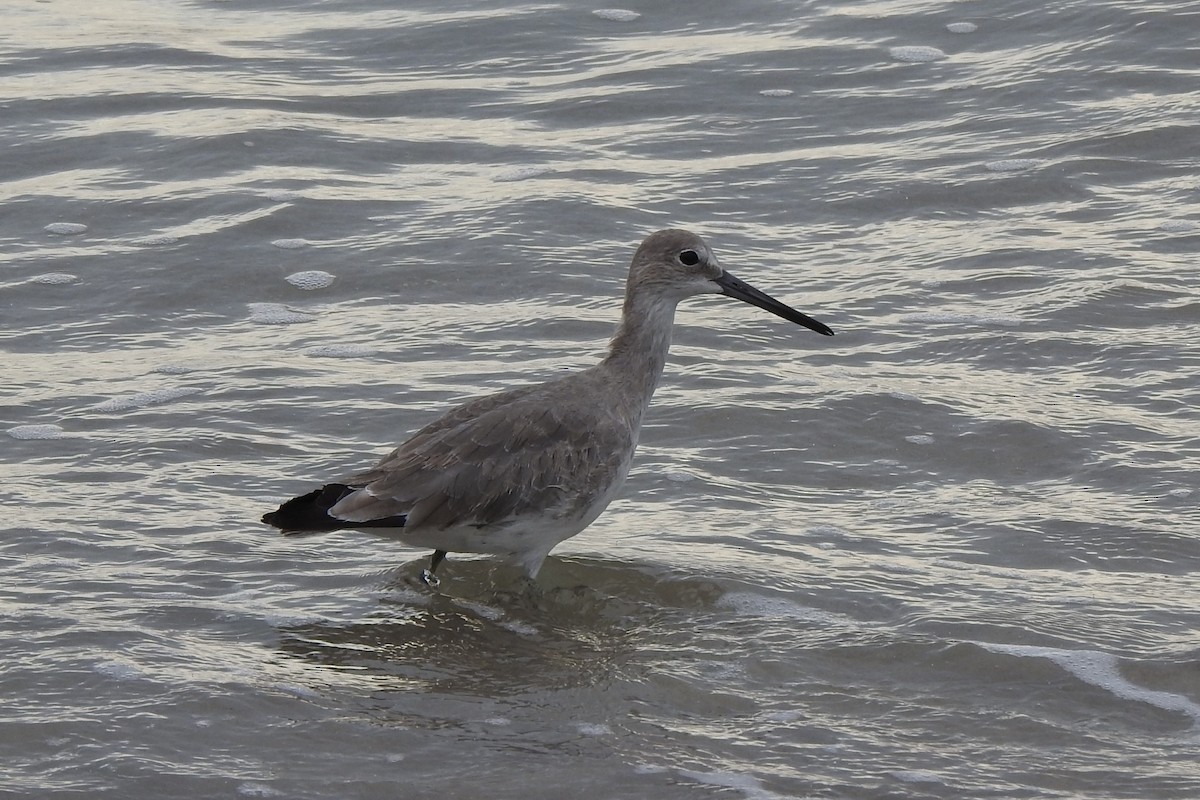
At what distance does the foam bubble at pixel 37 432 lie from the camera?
7727 millimetres

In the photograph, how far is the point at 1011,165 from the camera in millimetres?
10867

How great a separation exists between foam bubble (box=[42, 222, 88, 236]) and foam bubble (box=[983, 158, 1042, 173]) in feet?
17.7

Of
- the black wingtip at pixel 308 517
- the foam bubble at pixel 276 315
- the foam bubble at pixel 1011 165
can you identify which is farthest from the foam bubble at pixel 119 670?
the foam bubble at pixel 1011 165

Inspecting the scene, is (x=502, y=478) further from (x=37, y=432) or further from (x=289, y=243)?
(x=289, y=243)

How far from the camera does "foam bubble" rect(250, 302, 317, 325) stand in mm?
9211

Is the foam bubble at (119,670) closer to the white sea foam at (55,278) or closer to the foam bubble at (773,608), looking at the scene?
the foam bubble at (773,608)

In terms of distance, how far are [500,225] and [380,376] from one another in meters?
2.02

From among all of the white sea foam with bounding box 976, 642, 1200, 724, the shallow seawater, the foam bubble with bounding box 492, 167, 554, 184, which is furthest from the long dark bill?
the foam bubble with bounding box 492, 167, 554, 184

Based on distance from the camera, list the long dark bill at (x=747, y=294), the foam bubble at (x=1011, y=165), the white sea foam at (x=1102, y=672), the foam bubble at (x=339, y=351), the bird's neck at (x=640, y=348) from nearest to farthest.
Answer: the white sea foam at (x=1102, y=672) < the bird's neck at (x=640, y=348) < the long dark bill at (x=747, y=294) < the foam bubble at (x=339, y=351) < the foam bubble at (x=1011, y=165)

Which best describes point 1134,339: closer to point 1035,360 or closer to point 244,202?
point 1035,360

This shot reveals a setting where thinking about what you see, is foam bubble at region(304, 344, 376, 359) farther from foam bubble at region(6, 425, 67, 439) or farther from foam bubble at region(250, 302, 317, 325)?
foam bubble at region(6, 425, 67, 439)

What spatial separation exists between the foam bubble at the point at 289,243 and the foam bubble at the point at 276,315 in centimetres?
73

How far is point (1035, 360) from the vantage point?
861 cm

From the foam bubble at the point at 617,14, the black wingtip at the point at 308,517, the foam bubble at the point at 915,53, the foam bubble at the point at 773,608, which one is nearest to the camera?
the black wingtip at the point at 308,517
